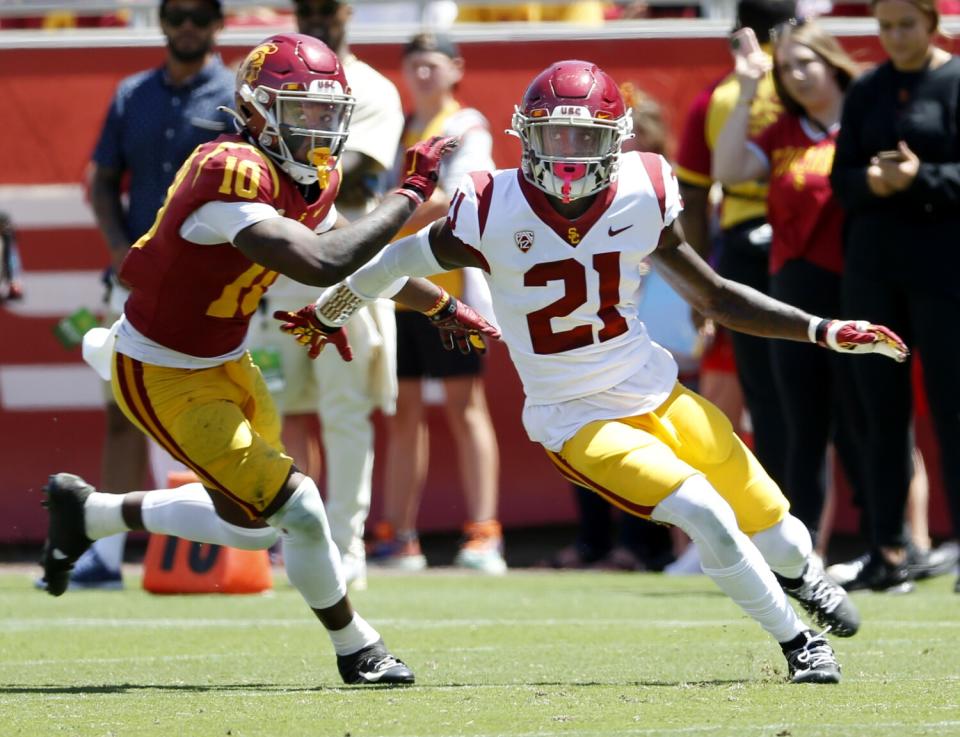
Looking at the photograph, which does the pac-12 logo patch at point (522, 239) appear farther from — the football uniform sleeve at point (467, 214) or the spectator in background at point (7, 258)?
the spectator in background at point (7, 258)

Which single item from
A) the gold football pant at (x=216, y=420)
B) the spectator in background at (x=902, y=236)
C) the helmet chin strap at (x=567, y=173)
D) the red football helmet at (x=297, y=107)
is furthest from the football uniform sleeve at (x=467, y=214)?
the spectator in background at (x=902, y=236)

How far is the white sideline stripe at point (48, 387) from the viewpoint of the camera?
9.76 metres

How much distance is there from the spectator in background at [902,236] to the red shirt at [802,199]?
0.24 meters

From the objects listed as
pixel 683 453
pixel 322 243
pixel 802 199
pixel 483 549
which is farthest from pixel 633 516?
pixel 322 243

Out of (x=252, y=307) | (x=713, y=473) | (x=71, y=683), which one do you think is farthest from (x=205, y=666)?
(x=713, y=473)

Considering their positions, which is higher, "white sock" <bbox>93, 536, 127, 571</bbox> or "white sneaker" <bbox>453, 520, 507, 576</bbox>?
"white sock" <bbox>93, 536, 127, 571</bbox>

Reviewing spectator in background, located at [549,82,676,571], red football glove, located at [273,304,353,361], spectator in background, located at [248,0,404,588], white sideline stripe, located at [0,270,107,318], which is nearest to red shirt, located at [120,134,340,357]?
red football glove, located at [273,304,353,361]

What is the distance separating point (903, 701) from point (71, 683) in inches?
91.7

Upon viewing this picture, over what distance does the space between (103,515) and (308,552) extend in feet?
3.29

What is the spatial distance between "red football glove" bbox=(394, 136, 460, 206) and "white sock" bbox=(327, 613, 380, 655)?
1.22 metres

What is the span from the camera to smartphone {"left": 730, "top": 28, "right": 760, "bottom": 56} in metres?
7.95

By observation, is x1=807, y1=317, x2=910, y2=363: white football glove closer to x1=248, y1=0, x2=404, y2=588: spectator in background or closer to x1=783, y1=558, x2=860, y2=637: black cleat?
x1=783, y1=558, x2=860, y2=637: black cleat

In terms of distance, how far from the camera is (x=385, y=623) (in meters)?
6.79

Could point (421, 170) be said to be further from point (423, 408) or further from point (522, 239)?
point (423, 408)
